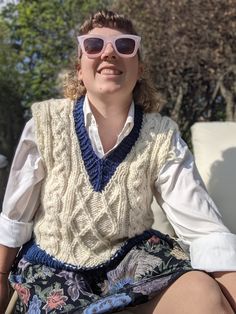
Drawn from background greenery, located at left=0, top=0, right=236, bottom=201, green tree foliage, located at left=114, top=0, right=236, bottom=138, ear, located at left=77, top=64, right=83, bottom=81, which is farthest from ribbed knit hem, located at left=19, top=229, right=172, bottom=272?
background greenery, located at left=0, top=0, right=236, bottom=201

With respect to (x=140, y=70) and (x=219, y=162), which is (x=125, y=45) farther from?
(x=219, y=162)

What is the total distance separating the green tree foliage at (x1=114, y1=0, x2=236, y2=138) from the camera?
5191mm

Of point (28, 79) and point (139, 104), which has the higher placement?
point (139, 104)

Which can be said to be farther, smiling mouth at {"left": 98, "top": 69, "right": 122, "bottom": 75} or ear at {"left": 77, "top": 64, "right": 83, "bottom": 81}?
ear at {"left": 77, "top": 64, "right": 83, "bottom": 81}

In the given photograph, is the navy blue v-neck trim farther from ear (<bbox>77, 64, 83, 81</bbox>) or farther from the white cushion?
the white cushion

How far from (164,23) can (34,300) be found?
4343 millimetres

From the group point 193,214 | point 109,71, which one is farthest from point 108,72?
point 193,214

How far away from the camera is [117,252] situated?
1994 millimetres

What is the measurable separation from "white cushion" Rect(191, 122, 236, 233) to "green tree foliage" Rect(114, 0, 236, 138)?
7.35 feet

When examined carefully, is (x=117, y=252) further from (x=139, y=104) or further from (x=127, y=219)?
(x=139, y=104)

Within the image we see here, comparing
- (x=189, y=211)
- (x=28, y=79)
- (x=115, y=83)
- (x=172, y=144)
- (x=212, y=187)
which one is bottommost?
(x=28, y=79)

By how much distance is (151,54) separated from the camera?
20.2ft

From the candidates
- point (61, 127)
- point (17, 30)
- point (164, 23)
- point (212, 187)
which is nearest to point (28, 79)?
point (17, 30)

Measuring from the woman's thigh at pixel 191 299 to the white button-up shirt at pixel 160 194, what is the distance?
21cm
